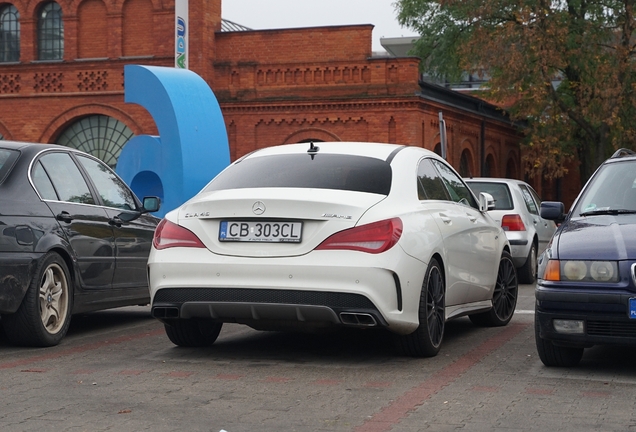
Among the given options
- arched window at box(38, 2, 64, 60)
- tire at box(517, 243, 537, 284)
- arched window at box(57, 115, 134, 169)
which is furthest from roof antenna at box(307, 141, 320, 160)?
arched window at box(38, 2, 64, 60)

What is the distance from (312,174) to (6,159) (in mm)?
2570

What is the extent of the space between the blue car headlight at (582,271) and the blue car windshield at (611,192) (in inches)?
38.7

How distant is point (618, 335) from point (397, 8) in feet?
127

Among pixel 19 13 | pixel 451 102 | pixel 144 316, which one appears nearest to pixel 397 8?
pixel 451 102

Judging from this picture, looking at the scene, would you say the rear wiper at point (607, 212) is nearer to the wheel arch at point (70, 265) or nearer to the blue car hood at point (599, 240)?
the blue car hood at point (599, 240)

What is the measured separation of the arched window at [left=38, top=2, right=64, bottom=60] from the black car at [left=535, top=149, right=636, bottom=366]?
3181 cm

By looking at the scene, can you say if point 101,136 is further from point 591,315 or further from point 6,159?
point 591,315

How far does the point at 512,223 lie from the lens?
16.6 metres

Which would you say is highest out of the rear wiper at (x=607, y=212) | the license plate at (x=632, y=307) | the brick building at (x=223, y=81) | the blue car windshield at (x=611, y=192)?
the brick building at (x=223, y=81)

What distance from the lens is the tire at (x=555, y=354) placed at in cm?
747

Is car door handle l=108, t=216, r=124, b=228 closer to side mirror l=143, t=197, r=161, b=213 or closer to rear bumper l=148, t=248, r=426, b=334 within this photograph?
side mirror l=143, t=197, r=161, b=213

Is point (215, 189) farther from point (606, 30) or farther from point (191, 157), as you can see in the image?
point (606, 30)

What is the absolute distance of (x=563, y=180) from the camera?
169 ft

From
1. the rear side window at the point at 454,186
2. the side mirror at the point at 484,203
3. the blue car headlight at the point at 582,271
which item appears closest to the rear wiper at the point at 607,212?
the blue car headlight at the point at 582,271
